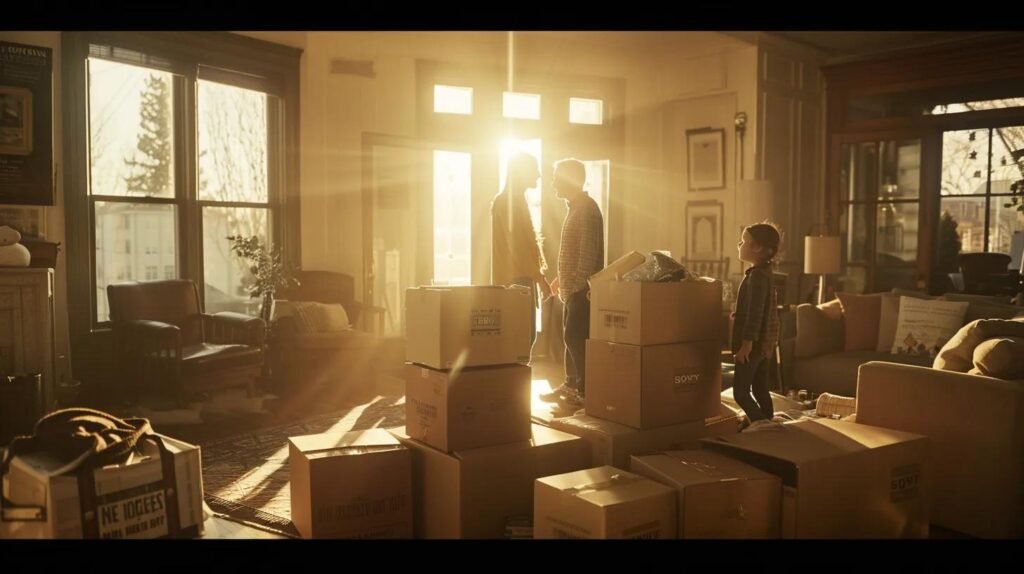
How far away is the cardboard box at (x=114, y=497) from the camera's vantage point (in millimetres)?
2406

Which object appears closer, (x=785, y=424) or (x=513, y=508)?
(x=513, y=508)

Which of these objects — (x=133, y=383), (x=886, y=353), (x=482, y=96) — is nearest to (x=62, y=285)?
(x=133, y=383)

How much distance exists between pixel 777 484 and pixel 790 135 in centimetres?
560

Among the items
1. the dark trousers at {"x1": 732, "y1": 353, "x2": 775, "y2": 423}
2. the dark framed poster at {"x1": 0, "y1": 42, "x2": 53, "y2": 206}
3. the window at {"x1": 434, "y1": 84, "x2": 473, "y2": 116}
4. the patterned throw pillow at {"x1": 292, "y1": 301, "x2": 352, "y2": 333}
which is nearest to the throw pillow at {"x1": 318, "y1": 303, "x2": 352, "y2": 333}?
the patterned throw pillow at {"x1": 292, "y1": 301, "x2": 352, "y2": 333}

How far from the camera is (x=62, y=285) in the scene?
525 cm

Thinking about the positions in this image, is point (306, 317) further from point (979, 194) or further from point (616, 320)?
point (979, 194)

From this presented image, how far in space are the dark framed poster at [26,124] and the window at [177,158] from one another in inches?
7.4

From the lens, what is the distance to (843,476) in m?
2.69

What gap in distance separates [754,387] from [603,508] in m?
1.68

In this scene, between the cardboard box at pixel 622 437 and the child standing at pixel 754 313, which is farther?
the child standing at pixel 754 313

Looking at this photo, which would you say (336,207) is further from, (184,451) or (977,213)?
(977,213)

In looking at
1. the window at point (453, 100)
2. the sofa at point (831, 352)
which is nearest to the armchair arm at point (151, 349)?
the window at point (453, 100)

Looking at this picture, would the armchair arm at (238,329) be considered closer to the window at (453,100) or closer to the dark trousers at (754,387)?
the window at (453,100)

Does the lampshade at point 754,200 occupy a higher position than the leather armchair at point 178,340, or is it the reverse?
the lampshade at point 754,200
